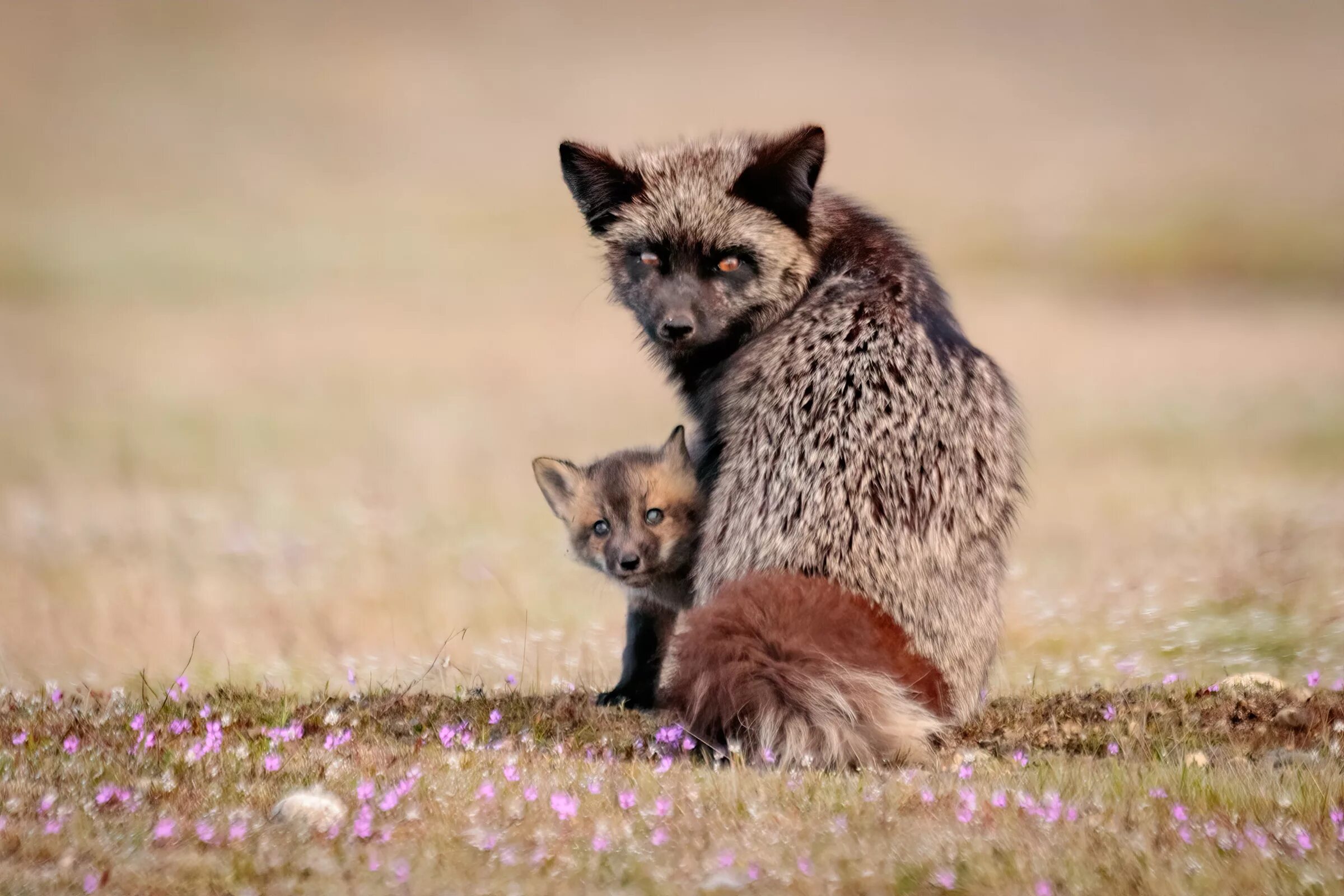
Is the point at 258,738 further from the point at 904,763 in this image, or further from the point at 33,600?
the point at 33,600

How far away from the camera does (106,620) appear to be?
1115 centimetres

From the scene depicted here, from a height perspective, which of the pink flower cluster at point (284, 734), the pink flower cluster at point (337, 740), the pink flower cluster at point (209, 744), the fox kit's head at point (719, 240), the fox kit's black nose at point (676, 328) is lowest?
the pink flower cluster at point (209, 744)

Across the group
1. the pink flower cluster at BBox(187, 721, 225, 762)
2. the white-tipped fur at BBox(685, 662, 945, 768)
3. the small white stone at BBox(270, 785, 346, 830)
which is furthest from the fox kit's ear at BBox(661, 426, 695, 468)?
the small white stone at BBox(270, 785, 346, 830)

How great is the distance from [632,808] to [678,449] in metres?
3.27

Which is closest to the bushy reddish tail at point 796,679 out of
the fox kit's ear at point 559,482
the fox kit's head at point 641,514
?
the fox kit's head at point 641,514

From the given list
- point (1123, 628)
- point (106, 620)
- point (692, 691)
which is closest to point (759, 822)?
point (692, 691)

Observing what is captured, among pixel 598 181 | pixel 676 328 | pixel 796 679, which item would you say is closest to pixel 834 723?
pixel 796 679

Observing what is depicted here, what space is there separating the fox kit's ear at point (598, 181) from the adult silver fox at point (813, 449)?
0.01 meters

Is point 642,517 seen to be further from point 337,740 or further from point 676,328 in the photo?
point 337,740

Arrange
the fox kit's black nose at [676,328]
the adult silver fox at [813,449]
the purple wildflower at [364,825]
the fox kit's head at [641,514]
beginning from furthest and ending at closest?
the fox kit's head at [641,514] < the fox kit's black nose at [676,328] < the adult silver fox at [813,449] < the purple wildflower at [364,825]

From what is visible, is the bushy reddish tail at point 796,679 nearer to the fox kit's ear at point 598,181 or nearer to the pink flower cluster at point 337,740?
the pink flower cluster at point 337,740

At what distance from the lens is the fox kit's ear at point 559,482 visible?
8.90 meters

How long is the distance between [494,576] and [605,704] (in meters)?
3.49

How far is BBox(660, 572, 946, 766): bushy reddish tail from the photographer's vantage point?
641 cm
